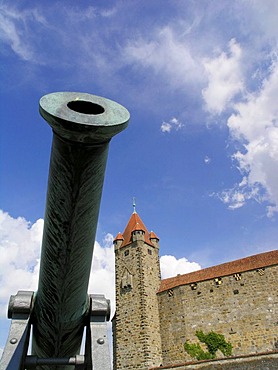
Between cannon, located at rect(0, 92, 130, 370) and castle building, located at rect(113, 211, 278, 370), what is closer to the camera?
cannon, located at rect(0, 92, 130, 370)

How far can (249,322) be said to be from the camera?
80.1 ft

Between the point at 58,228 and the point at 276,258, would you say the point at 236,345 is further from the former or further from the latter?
the point at 58,228

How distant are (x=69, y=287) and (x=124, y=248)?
88.6ft

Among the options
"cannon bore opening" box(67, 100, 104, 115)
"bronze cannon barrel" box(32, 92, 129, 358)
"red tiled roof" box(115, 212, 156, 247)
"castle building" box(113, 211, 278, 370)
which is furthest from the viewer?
"red tiled roof" box(115, 212, 156, 247)

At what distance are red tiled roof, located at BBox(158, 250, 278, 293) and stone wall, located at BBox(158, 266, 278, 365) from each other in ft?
1.31

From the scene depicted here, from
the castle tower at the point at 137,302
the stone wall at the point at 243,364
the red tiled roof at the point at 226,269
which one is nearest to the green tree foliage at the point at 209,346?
the castle tower at the point at 137,302

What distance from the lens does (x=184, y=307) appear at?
27.0m

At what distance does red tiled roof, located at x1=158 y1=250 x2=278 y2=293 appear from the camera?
86.5 feet

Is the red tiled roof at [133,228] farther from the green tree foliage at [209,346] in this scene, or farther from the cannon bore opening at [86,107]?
the cannon bore opening at [86,107]

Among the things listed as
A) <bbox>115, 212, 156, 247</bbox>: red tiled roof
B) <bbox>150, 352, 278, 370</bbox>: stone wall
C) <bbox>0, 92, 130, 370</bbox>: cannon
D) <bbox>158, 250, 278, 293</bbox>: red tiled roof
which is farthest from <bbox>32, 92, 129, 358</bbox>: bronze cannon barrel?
<bbox>115, 212, 156, 247</bbox>: red tiled roof

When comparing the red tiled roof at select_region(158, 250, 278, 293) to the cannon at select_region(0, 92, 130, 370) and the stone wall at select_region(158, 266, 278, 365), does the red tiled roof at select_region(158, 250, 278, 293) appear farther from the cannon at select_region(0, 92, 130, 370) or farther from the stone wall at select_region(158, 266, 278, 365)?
the cannon at select_region(0, 92, 130, 370)

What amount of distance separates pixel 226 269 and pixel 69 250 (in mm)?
26714

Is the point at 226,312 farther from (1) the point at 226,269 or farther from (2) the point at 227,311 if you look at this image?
(1) the point at 226,269

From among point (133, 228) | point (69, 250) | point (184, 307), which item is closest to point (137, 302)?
point (184, 307)
